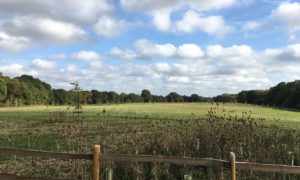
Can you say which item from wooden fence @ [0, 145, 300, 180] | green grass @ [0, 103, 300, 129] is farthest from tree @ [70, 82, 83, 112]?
wooden fence @ [0, 145, 300, 180]

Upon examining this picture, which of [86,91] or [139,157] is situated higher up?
[86,91]

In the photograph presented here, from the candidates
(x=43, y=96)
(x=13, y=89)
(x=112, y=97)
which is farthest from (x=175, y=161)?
(x=43, y=96)

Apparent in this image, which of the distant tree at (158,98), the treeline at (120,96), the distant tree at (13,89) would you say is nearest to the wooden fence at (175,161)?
the treeline at (120,96)

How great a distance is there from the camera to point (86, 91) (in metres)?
37.7

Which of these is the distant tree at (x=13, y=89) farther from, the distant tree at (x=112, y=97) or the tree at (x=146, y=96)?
the tree at (x=146, y=96)

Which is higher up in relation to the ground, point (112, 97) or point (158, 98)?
point (112, 97)

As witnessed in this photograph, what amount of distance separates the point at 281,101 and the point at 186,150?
81400 millimetres

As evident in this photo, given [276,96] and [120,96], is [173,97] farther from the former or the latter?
[276,96]

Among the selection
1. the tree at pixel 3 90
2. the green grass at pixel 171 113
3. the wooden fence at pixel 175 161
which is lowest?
the wooden fence at pixel 175 161

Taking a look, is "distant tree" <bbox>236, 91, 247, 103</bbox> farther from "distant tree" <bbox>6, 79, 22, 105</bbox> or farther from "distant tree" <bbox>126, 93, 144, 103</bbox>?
"distant tree" <bbox>6, 79, 22, 105</bbox>

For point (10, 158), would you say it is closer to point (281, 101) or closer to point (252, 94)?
point (281, 101)

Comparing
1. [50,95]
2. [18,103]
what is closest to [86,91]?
[18,103]

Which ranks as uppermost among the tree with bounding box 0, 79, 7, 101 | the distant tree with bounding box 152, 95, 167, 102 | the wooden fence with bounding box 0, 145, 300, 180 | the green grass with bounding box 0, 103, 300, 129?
the tree with bounding box 0, 79, 7, 101

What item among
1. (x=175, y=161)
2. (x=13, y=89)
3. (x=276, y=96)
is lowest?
(x=175, y=161)
